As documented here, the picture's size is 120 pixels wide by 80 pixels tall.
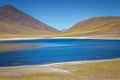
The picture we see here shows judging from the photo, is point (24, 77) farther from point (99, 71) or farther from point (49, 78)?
point (99, 71)

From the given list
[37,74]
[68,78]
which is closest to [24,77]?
[37,74]

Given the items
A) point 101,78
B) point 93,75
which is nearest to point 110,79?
point 101,78

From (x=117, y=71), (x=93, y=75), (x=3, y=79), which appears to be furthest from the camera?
(x=117, y=71)

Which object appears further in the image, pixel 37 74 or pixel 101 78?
pixel 37 74

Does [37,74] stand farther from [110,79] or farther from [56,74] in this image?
[110,79]

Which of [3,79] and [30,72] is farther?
[30,72]

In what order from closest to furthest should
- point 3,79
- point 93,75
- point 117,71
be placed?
point 3,79 < point 93,75 < point 117,71

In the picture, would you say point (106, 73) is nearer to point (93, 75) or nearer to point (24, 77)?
point (93, 75)

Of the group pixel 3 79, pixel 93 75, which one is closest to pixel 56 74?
pixel 93 75
